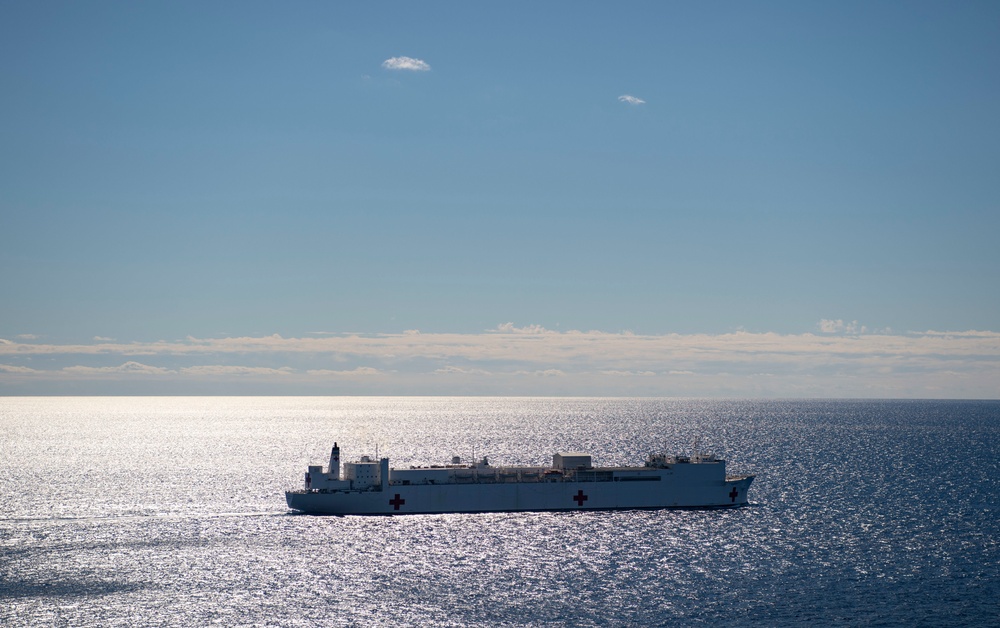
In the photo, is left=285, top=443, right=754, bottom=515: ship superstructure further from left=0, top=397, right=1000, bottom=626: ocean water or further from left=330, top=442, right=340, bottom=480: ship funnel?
left=0, top=397, right=1000, bottom=626: ocean water

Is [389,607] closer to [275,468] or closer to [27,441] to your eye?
[275,468]

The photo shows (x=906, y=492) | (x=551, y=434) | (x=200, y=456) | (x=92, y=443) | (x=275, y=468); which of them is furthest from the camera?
(x=551, y=434)

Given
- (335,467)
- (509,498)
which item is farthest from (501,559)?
(335,467)

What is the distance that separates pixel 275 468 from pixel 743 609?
71.6 meters

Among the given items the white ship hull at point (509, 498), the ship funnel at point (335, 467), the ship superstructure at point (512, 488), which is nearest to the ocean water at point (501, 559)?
the white ship hull at point (509, 498)

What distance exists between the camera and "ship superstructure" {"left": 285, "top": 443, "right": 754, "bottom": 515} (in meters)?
59.6

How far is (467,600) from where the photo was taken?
38.5 meters

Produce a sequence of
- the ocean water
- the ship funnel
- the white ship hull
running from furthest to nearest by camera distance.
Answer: the ship funnel < the white ship hull < the ocean water

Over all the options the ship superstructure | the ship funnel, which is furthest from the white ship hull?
the ship funnel

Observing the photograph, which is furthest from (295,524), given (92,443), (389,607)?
(92,443)

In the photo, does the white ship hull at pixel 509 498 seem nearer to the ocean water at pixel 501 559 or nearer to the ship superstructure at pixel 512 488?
the ship superstructure at pixel 512 488

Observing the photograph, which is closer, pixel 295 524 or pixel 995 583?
pixel 995 583

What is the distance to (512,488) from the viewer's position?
60.5m

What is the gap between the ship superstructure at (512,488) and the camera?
5956cm
